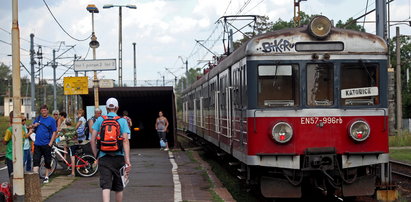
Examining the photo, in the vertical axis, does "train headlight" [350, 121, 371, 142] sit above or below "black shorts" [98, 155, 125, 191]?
above

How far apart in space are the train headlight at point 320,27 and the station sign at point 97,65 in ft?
35.5

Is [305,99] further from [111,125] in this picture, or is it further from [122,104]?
[122,104]

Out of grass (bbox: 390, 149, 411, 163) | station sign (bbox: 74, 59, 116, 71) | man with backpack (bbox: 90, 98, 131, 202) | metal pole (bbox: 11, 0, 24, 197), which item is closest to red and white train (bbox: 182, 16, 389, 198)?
man with backpack (bbox: 90, 98, 131, 202)

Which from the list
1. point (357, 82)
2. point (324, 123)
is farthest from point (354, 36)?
point (324, 123)

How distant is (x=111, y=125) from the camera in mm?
8938

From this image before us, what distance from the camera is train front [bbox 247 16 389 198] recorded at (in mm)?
10852

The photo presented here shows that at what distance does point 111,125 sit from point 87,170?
678 centimetres

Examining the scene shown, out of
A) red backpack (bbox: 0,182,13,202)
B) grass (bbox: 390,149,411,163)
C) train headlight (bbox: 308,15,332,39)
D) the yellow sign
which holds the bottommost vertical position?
grass (bbox: 390,149,411,163)

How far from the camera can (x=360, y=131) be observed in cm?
1094

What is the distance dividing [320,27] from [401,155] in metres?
14.2

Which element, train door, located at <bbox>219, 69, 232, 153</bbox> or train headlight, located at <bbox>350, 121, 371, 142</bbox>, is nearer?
train headlight, located at <bbox>350, 121, 371, 142</bbox>

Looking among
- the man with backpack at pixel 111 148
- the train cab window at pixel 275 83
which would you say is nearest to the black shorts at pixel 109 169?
the man with backpack at pixel 111 148

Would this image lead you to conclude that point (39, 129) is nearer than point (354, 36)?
No

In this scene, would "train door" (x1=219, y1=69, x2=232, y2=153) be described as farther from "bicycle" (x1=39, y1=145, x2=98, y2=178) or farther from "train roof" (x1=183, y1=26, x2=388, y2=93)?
"bicycle" (x1=39, y1=145, x2=98, y2=178)
